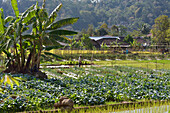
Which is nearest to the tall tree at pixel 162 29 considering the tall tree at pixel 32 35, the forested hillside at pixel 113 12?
the tall tree at pixel 32 35

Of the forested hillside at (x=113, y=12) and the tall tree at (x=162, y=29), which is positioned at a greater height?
the forested hillside at (x=113, y=12)

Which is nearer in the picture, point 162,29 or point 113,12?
point 162,29

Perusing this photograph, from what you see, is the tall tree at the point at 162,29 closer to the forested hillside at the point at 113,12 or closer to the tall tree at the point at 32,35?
the tall tree at the point at 32,35

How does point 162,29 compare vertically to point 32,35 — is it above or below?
above

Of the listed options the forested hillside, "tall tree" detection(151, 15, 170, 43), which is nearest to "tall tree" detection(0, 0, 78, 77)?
"tall tree" detection(151, 15, 170, 43)

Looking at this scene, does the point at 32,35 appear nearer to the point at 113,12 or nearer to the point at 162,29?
the point at 162,29

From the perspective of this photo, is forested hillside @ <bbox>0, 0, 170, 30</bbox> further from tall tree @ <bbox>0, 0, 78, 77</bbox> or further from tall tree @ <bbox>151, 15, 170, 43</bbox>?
tall tree @ <bbox>0, 0, 78, 77</bbox>

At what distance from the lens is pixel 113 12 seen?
182875 millimetres

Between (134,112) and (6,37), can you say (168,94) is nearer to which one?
(134,112)

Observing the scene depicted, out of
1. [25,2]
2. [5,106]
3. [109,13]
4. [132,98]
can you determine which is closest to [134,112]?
[132,98]

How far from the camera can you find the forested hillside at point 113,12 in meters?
153

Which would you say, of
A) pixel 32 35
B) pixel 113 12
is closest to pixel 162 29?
pixel 32 35

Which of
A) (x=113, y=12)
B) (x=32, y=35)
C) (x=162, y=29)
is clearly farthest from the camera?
(x=113, y=12)

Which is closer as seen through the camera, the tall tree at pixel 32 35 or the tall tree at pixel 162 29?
the tall tree at pixel 32 35
